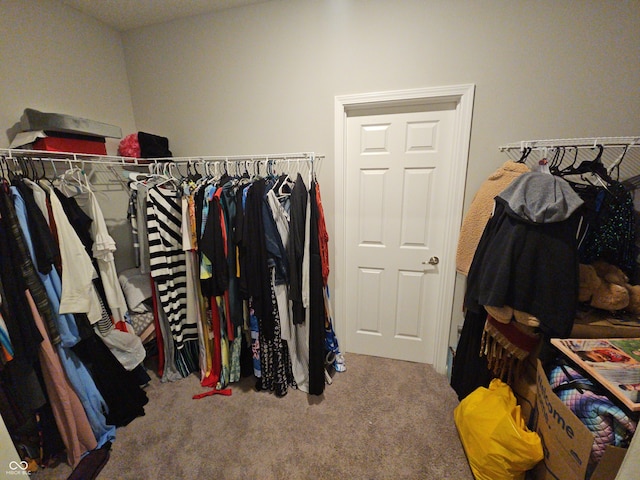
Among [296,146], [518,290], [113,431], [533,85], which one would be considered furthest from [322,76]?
[113,431]

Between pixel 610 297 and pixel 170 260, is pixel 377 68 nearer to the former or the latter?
pixel 610 297

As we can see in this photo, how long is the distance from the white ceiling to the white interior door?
1.24 m

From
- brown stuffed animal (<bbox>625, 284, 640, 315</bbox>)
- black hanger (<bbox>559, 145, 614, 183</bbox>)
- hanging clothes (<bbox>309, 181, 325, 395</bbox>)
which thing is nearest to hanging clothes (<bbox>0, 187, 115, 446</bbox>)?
hanging clothes (<bbox>309, 181, 325, 395</bbox>)

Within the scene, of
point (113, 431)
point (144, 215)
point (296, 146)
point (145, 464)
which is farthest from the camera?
point (296, 146)

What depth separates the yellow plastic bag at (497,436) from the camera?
43.5 inches

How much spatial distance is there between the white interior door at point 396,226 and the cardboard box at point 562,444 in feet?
2.65

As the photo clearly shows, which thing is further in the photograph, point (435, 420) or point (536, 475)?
point (435, 420)

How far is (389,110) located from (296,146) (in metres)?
0.71

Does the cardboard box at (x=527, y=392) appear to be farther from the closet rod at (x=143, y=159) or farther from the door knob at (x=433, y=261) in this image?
the closet rod at (x=143, y=159)

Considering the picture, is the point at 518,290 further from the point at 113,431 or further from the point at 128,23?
the point at 128,23

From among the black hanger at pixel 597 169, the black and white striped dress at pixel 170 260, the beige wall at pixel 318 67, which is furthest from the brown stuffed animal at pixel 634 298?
the black and white striped dress at pixel 170 260

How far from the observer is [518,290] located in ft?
3.76

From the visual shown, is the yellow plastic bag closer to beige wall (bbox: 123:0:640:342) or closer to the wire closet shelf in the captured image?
beige wall (bbox: 123:0:640:342)

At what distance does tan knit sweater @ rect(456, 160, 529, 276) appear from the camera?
1.37m
